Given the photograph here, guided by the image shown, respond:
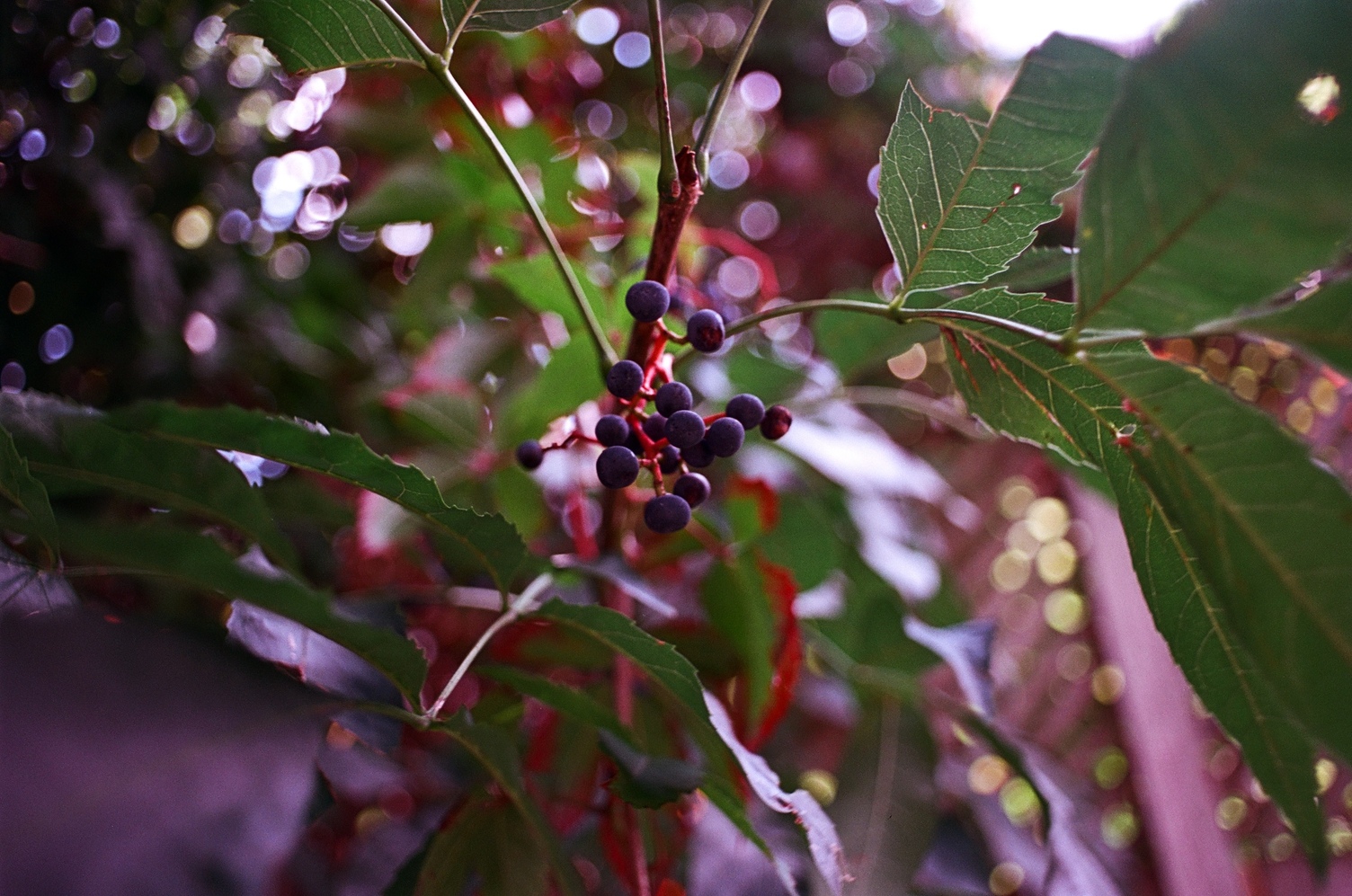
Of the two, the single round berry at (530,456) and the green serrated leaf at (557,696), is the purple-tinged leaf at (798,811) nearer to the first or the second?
the green serrated leaf at (557,696)

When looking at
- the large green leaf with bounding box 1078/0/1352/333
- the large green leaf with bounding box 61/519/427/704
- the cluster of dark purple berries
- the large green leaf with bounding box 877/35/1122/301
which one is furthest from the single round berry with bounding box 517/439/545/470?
the large green leaf with bounding box 1078/0/1352/333

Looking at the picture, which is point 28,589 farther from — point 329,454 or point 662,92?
point 662,92

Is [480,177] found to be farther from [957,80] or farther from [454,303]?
[957,80]

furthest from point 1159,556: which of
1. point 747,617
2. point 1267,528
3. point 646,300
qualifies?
point 747,617

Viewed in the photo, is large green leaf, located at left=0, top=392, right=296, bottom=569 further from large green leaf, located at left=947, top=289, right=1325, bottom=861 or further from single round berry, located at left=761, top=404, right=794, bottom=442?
large green leaf, located at left=947, top=289, right=1325, bottom=861

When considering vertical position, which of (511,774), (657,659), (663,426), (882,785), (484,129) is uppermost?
(484,129)

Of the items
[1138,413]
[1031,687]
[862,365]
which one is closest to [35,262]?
[862,365]
